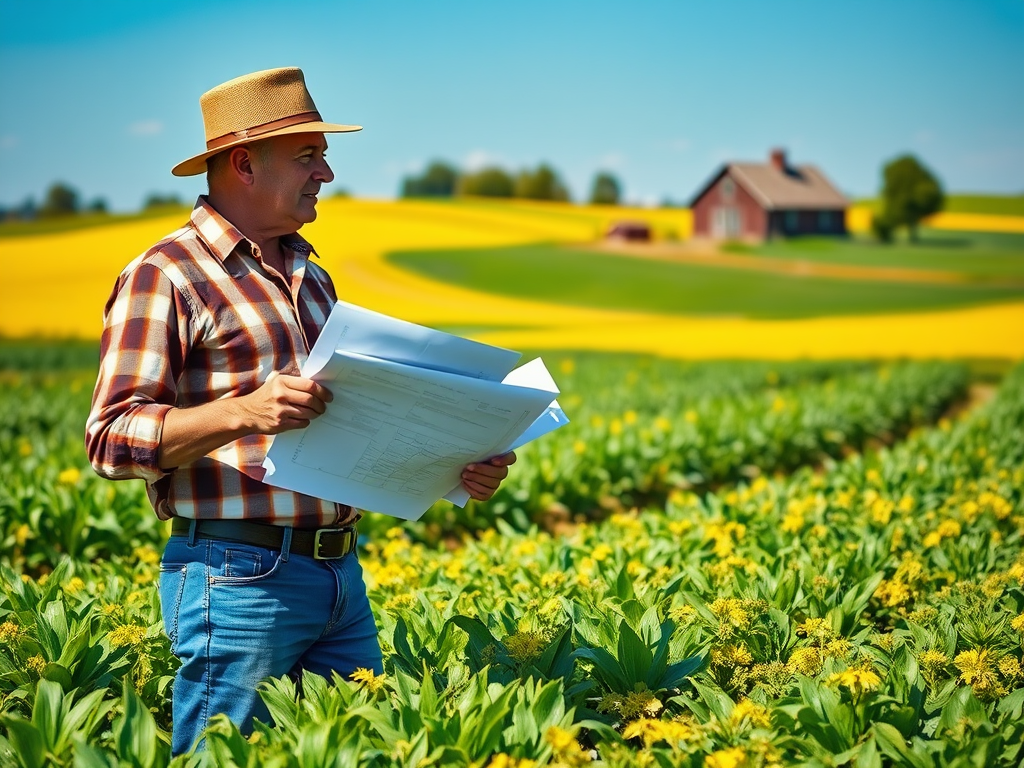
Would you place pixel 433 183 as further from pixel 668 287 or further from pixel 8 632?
pixel 8 632

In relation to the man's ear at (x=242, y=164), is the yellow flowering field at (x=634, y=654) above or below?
below

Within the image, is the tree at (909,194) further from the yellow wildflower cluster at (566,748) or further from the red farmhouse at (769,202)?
the yellow wildflower cluster at (566,748)

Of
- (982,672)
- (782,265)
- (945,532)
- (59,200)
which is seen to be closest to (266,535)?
(982,672)

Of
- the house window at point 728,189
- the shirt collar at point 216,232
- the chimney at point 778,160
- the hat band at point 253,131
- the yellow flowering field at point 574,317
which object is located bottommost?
the yellow flowering field at point 574,317

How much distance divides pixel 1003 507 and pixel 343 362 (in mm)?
4141

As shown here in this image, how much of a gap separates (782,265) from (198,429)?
18.5 meters

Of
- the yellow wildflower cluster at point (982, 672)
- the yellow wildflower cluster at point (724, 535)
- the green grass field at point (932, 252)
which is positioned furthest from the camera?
the green grass field at point (932, 252)

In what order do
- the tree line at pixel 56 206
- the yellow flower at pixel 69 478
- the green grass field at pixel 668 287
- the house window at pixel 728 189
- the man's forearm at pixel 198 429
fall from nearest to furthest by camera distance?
the man's forearm at pixel 198 429
the yellow flower at pixel 69 478
the tree line at pixel 56 206
the green grass field at pixel 668 287
the house window at pixel 728 189

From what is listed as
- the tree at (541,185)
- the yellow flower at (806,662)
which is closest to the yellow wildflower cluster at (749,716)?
the yellow flower at (806,662)

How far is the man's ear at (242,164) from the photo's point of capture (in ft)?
8.50

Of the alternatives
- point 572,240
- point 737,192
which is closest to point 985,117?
point 737,192

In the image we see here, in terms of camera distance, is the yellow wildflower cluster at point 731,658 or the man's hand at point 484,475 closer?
the man's hand at point 484,475

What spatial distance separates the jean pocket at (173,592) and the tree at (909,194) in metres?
19.4

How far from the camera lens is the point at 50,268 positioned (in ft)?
53.4
